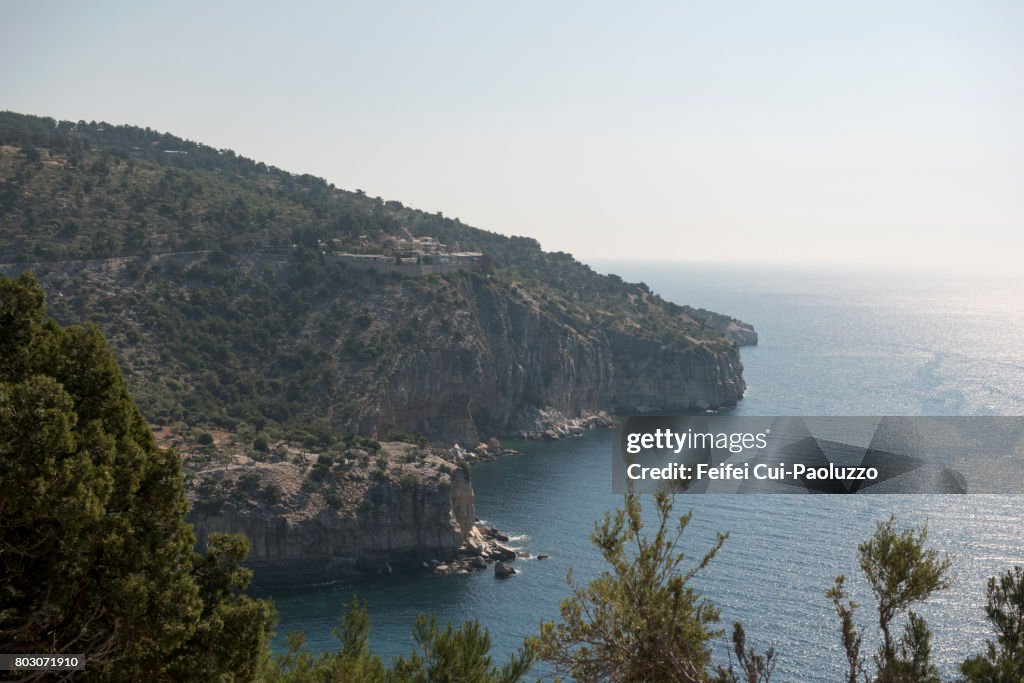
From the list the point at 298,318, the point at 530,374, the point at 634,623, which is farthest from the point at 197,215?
the point at 634,623

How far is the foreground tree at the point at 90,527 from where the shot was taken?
36.6ft

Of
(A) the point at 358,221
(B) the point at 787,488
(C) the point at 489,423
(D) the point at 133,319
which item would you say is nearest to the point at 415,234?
(A) the point at 358,221

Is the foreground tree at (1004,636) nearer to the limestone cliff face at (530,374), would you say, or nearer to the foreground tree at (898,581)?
the foreground tree at (898,581)

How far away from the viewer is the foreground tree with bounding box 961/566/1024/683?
12.5m

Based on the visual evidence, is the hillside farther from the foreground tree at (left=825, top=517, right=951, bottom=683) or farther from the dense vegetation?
the foreground tree at (left=825, top=517, right=951, bottom=683)

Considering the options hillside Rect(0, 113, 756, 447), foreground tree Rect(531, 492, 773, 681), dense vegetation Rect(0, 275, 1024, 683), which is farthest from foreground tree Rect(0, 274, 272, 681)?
hillside Rect(0, 113, 756, 447)

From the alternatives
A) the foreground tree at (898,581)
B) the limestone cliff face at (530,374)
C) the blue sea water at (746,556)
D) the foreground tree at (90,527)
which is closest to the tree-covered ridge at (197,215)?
the limestone cliff face at (530,374)

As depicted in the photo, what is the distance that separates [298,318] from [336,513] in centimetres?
2887

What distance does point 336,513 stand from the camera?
168ft

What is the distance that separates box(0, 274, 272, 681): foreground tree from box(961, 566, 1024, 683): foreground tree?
9921 mm

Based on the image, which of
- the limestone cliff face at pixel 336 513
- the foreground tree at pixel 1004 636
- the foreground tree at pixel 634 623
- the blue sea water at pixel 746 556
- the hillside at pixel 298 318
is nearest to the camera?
the foreground tree at pixel 634 623

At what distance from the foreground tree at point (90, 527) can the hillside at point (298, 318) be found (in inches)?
→ 1724

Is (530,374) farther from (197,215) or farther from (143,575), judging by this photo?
(143,575)

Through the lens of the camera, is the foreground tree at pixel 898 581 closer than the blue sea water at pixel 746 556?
Yes
